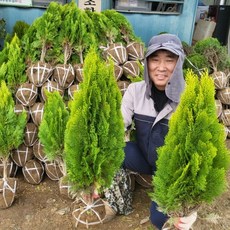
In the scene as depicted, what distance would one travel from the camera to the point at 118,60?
3764 mm

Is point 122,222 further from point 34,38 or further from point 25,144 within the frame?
point 34,38

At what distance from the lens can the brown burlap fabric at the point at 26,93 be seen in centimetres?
345

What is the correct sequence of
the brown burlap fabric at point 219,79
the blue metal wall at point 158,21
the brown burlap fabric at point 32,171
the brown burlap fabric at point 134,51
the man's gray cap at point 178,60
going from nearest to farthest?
the man's gray cap at point 178,60, the brown burlap fabric at point 32,171, the brown burlap fabric at point 134,51, the brown burlap fabric at point 219,79, the blue metal wall at point 158,21

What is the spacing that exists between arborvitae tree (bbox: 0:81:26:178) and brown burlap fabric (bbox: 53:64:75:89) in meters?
0.60

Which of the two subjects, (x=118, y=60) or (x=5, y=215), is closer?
(x=5, y=215)

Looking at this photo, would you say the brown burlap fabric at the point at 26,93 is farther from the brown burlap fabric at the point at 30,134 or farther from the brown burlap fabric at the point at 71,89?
the brown burlap fabric at the point at 71,89

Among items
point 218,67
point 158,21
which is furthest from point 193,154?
point 158,21

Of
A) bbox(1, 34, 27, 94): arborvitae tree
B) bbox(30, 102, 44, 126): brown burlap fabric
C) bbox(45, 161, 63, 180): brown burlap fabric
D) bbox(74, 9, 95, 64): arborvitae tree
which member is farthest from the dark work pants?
bbox(1, 34, 27, 94): arborvitae tree

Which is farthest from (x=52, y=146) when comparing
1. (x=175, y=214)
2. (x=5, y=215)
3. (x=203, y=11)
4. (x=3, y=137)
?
(x=203, y=11)

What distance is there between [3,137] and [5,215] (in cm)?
78

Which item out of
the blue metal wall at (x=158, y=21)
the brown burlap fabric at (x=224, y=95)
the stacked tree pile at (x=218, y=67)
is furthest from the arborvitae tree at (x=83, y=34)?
the brown burlap fabric at (x=224, y=95)

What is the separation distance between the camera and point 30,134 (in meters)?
3.49

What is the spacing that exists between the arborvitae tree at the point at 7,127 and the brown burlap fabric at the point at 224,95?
115 inches

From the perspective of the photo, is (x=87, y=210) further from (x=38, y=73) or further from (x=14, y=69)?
(x=14, y=69)
